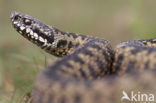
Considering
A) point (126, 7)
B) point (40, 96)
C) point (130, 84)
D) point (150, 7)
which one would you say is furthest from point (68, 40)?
point (126, 7)

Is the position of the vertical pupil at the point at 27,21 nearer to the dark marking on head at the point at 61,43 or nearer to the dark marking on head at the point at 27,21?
the dark marking on head at the point at 27,21

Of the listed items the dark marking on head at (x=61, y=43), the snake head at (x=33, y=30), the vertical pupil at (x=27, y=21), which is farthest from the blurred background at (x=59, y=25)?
the vertical pupil at (x=27, y=21)

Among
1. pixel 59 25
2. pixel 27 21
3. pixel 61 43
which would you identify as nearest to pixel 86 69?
pixel 61 43

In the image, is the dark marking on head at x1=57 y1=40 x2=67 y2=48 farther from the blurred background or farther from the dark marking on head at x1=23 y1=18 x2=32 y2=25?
the dark marking on head at x1=23 y1=18 x2=32 y2=25

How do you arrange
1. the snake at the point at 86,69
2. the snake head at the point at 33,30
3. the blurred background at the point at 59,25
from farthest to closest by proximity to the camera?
the blurred background at the point at 59,25 < the snake head at the point at 33,30 < the snake at the point at 86,69

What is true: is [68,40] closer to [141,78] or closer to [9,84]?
[9,84]

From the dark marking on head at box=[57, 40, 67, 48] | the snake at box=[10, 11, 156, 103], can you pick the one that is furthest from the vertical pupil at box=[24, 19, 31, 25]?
the dark marking on head at box=[57, 40, 67, 48]
